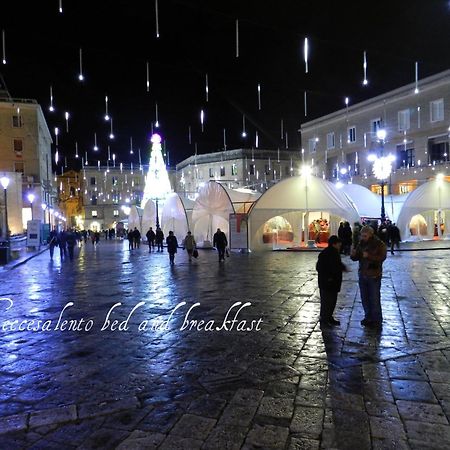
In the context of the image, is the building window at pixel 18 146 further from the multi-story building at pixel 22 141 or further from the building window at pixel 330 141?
the building window at pixel 330 141

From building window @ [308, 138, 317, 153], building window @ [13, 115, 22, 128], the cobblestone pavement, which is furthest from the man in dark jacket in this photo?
building window @ [13, 115, 22, 128]

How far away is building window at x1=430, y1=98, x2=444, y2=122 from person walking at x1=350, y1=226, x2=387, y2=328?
37.0m

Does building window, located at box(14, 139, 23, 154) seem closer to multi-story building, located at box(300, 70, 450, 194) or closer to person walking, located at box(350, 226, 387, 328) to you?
multi-story building, located at box(300, 70, 450, 194)

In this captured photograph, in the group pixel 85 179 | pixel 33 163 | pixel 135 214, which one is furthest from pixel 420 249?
pixel 85 179

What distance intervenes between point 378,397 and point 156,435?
2.09m

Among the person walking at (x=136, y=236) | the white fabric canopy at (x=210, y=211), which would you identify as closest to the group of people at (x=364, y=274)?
the white fabric canopy at (x=210, y=211)

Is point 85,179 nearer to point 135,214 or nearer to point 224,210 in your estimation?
point 135,214

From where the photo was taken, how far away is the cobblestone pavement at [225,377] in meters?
3.49

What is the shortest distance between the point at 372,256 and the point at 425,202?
25.4 meters

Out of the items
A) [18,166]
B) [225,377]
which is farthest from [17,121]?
[225,377]

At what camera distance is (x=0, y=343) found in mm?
6141

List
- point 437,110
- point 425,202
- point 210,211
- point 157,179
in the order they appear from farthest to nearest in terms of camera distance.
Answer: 1. point 157,179
2. point 437,110
3. point 425,202
4. point 210,211

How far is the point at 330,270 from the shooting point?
22.1 ft

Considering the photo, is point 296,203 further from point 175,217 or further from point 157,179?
point 157,179
